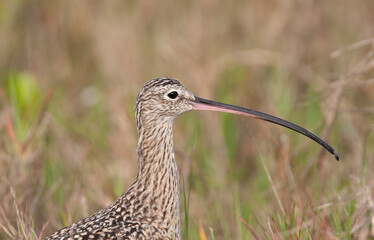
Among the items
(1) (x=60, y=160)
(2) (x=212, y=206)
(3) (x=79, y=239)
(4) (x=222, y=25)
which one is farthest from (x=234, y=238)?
(4) (x=222, y=25)

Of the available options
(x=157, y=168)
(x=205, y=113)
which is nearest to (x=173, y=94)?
(x=157, y=168)

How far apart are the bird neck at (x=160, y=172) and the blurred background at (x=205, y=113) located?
14cm

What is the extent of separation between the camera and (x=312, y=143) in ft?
20.5

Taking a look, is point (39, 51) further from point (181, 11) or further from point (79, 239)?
point (79, 239)

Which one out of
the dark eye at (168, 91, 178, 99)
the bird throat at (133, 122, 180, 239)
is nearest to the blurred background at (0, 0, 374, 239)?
the bird throat at (133, 122, 180, 239)

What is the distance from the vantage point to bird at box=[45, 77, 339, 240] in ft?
14.3

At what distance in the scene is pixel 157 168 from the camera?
4.59 metres

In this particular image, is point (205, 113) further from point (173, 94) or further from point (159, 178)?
point (159, 178)

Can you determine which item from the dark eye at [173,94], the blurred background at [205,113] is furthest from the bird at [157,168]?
the blurred background at [205,113]

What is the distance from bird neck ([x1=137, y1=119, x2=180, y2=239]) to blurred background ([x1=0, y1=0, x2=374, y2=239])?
140mm

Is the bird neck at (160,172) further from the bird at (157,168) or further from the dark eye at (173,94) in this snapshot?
the dark eye at (173,94)

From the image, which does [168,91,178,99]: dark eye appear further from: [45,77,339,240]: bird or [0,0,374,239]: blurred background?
[0,0,374,239]: blurred background

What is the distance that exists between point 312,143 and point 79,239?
2916 mm

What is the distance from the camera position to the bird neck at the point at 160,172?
4.48 metres
